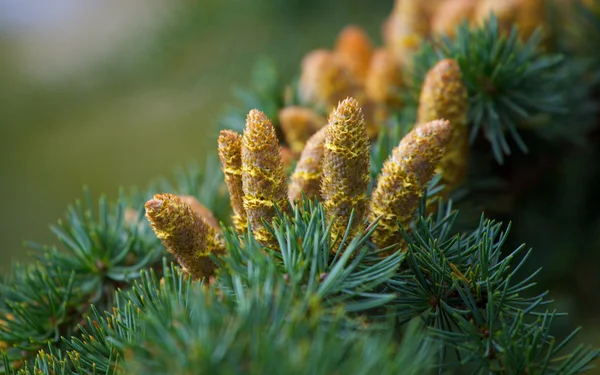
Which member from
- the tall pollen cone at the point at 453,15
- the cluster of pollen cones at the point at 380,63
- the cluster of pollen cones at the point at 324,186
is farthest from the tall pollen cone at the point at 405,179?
the tall pollen cone at the point at 453,15

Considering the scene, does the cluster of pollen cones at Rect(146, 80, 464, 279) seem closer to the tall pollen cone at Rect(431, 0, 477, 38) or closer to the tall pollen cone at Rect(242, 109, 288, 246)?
the tall pollen cone at Rect(242, 109, 288, 246)

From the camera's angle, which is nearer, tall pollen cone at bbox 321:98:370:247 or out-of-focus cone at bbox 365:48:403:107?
tall pollen cone at bbox 321:98:370:247

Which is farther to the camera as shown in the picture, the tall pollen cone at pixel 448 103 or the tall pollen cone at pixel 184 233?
the tall pollen cone at pixel 448 103

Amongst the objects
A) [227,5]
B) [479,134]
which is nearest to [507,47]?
[479,134]

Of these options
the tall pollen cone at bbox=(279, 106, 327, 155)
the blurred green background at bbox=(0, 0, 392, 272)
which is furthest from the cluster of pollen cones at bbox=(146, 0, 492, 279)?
the blurred green background at bbox=(0, 0, 392, 272)

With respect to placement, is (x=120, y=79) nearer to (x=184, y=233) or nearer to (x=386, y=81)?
(x=386, y=81)

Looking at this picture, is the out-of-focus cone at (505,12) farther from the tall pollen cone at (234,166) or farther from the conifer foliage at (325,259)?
the tall pollen cone at (234,166)

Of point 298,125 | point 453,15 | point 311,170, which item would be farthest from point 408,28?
point 311,170
